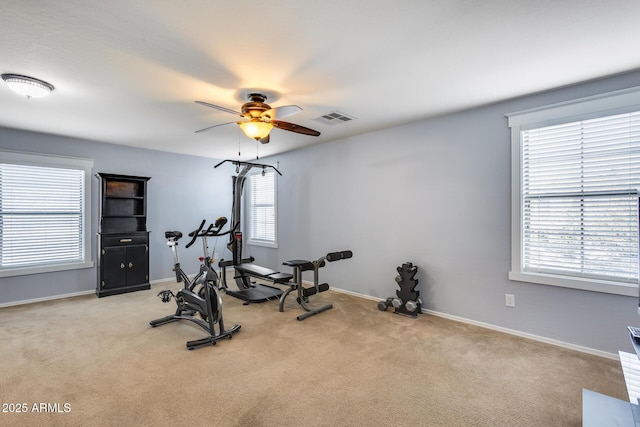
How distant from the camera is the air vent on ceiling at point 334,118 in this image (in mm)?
3611

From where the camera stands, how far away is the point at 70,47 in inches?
83.3

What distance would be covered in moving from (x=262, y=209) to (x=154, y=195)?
6.83 ft

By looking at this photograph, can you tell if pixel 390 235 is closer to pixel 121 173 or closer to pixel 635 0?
pixel 635 0

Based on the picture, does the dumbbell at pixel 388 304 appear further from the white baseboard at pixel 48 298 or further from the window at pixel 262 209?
the white baseboard at pixel 48 298

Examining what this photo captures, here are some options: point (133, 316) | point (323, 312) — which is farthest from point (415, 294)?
point (133, 316)

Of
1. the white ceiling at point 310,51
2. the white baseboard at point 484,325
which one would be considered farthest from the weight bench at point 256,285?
the white ceiling at point 310,51

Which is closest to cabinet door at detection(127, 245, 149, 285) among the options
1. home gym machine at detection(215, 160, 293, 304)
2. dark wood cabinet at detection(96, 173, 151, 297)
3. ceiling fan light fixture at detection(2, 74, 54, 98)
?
dark wood cabinet at detection(96, 173, 151, 297)

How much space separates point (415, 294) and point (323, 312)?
1.20 metres

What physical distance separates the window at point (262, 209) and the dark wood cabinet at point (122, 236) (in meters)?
2.14

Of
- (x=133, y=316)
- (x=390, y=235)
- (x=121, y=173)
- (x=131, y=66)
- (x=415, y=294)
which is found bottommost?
(x=133, y=316)

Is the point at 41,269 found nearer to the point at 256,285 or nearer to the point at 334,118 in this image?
the point at 256,285

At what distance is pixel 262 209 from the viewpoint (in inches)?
254

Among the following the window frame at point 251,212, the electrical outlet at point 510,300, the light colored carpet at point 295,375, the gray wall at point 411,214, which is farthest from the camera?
the window frame at point 251,212

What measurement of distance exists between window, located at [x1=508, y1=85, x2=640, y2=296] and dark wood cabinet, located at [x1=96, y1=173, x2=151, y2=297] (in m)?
5.45
